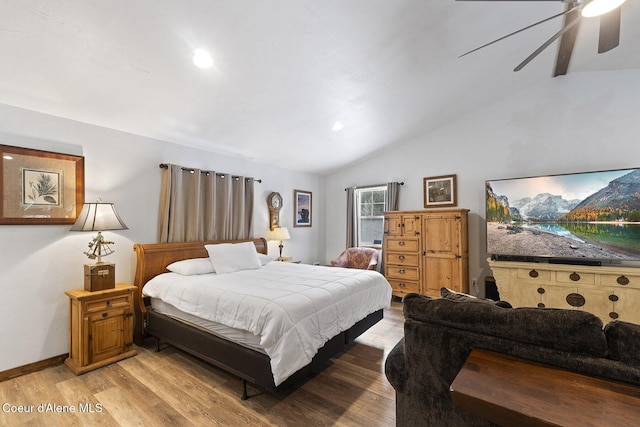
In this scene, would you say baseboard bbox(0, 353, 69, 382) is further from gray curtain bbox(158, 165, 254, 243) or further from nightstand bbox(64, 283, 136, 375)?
gray curtain bbox(158, 165, 254, 243)

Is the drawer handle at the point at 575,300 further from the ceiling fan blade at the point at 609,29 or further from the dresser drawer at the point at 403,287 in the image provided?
the ceiling fan blade at the point at 609,29

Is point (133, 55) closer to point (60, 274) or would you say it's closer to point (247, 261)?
point (60, 274)

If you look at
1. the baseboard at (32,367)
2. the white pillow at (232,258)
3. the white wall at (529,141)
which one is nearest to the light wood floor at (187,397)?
the baseboard at (32,367)

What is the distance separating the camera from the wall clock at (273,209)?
200 inches

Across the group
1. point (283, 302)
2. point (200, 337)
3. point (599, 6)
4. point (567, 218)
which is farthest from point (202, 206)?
point (567, 218)

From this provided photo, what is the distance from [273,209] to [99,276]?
2.72 m

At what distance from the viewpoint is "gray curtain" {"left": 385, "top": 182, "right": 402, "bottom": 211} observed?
515 centimetres

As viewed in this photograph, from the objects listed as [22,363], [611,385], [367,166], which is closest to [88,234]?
[22,363]

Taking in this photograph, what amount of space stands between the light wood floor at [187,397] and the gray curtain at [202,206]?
1.55m

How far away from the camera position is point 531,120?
4070 millimetres

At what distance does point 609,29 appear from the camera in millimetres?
2074

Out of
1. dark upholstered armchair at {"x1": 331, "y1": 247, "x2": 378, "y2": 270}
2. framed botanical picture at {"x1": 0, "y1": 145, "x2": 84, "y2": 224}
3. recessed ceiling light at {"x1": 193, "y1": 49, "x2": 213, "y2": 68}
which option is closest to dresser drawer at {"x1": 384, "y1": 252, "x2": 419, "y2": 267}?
dark upholstered armchair at {"x1": 331, "y1": 247, "x2": 378, "y2": 270}

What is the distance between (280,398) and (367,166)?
437 cm

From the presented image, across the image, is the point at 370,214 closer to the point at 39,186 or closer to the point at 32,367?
Result: the point at 39,186
